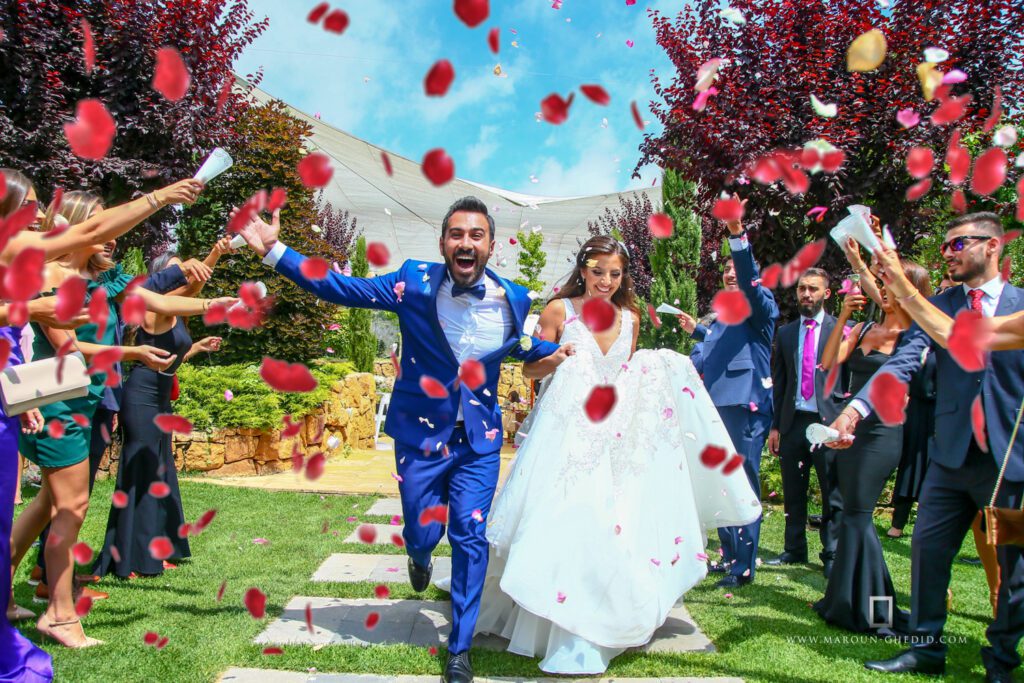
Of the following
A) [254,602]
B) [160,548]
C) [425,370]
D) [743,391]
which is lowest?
[160,548]

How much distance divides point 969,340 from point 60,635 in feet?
12.6

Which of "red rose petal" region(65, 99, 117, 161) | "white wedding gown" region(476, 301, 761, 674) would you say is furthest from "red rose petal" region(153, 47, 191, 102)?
"white wedding gown" region(476, 301, 761, 674)

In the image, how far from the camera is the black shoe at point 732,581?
481 cm

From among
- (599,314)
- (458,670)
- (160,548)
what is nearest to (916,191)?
(599,314)

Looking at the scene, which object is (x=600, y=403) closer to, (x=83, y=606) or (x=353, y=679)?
(x=353, y=679)

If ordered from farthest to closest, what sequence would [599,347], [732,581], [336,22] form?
1. [732,581]
2. [599,347]
3. [336,22]

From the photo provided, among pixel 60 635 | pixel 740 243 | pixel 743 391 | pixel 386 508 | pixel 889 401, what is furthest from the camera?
pixel 386 508

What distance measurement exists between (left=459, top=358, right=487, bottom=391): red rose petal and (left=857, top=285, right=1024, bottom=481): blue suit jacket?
2051 mm

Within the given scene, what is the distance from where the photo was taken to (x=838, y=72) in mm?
7773

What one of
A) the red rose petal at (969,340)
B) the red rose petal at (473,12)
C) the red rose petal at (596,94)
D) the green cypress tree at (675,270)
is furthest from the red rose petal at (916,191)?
the green cypress tree at (675,270)

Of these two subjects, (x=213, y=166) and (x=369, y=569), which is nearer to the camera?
(x=213, y=166)

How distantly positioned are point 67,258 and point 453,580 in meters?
2.25

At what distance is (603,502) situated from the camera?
3398mm

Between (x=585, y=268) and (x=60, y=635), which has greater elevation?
(x=585, y=268)
